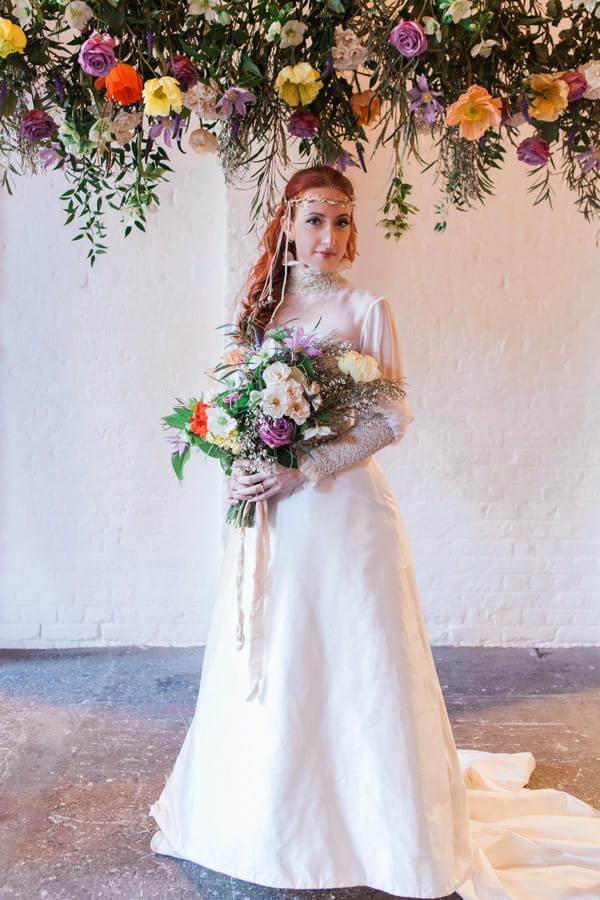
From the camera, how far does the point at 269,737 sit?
212 centimetres

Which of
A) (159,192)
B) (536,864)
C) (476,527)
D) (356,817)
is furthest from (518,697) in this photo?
(159,192)

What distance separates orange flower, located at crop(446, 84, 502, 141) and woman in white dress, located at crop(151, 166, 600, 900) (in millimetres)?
517

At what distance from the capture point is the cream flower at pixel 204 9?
6.06ft

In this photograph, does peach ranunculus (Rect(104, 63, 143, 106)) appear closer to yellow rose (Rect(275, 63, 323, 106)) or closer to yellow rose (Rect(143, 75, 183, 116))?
yellow rose (Rect(143, 75, 183, 116))

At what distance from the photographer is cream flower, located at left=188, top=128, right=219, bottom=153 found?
2137 mm

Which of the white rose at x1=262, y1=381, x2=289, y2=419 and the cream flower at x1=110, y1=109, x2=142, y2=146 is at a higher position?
the cream flower at x1=110, y1=109, x2=142, y2=146

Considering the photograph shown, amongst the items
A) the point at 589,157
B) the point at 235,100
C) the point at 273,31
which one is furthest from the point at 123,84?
the point at 589,157

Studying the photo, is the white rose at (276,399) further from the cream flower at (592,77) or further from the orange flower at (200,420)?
the cream flower at (592,77)

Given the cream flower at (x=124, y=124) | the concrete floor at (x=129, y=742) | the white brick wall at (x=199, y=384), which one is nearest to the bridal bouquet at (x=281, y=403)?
the cream flower at (x=124, y=124)

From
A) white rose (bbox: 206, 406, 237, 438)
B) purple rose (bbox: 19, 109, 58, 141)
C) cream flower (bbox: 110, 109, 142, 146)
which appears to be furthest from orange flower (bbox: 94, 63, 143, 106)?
white rose (bbox: 206, 406, 237, 438)

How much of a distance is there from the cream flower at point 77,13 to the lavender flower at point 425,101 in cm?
80

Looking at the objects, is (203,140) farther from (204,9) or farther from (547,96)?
(547,96)

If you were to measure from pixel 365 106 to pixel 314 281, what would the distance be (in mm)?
514

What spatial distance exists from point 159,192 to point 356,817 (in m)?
3.34
